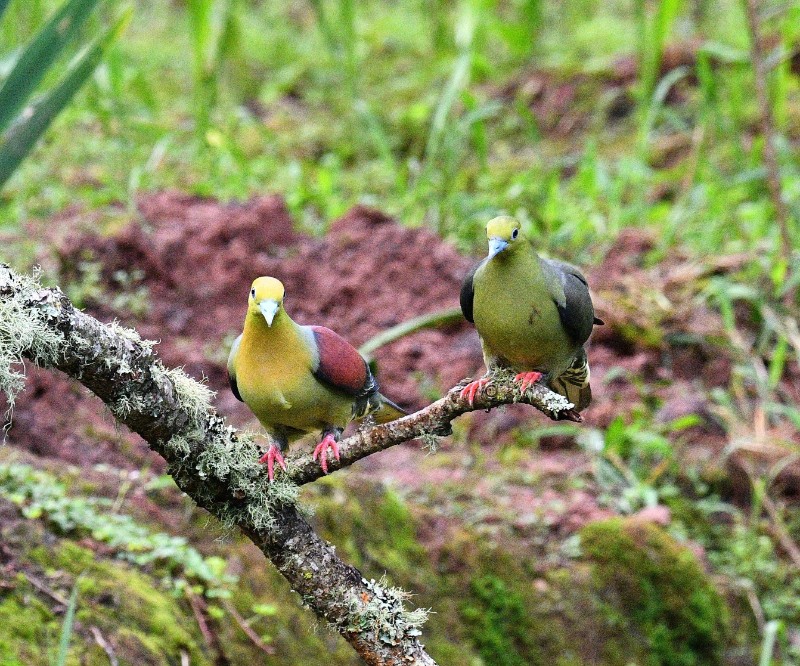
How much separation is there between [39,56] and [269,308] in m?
0.79

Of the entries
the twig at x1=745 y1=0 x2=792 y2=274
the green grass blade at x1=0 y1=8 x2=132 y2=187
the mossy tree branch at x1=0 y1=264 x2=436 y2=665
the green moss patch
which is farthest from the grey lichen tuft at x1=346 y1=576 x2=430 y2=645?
the twig at x1=745 y1=0 x2=792 y2=274

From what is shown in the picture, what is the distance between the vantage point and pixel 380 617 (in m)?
2.06

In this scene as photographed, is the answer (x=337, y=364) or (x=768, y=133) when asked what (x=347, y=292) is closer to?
(x=768, y=133)

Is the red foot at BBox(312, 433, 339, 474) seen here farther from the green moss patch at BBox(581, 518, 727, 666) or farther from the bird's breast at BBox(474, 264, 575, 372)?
the green moss patch at BBox(581, 518, 727, 666)

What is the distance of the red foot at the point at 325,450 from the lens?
82.9 inches

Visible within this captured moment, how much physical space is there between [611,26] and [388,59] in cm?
202

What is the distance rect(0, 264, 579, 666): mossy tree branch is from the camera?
1.75 metres

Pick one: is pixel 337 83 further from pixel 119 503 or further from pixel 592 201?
pixel 119 503

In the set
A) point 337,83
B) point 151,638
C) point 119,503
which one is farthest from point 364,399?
point 337,83

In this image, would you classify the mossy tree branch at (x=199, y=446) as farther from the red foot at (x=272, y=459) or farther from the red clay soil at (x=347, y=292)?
the red clay soil at (x=347, y=292)

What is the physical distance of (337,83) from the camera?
858 centimetres

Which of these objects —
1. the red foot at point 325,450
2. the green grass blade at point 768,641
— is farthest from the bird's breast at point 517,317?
the green grass blade at point 768,641

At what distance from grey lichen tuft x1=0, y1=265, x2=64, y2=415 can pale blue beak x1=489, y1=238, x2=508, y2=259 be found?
93 centimetres

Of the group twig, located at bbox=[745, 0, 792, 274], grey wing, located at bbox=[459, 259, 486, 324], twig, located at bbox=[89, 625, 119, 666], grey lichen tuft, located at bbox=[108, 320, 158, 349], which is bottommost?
twig, located at bbox=[89, 625, 119, 666]
